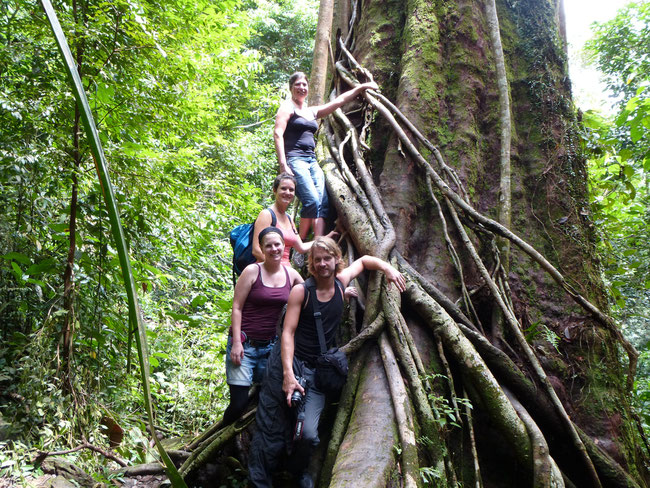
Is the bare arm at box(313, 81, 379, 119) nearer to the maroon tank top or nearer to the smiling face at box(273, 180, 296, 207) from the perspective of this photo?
the smiling face at box(273, 180, 296, 207)

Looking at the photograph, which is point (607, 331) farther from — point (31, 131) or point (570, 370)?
point (31, 131)

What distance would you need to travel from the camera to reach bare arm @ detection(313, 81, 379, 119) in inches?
151

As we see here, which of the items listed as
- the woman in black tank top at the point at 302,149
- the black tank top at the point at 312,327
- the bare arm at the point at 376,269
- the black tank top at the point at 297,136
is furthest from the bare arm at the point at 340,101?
the black tank top at the point at 312,327

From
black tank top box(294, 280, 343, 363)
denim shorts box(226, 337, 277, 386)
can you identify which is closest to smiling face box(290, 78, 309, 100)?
black tank top box(294, 280, 343, 363)

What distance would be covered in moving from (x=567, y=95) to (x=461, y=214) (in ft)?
5.57

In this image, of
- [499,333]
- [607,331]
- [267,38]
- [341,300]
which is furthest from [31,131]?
[267,38]

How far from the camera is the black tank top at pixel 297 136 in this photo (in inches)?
143

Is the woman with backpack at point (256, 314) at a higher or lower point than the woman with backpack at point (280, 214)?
lower

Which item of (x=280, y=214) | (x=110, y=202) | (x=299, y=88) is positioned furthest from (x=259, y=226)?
(x=110, y=202)

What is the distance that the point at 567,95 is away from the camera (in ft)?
13.8

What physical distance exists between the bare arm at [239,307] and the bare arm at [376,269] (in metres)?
0.54

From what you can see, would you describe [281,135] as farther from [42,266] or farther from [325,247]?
[42,266]

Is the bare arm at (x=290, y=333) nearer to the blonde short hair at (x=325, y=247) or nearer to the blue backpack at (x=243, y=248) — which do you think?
the blonde short hair at (x=325, y=247)

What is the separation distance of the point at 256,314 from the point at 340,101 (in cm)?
192
